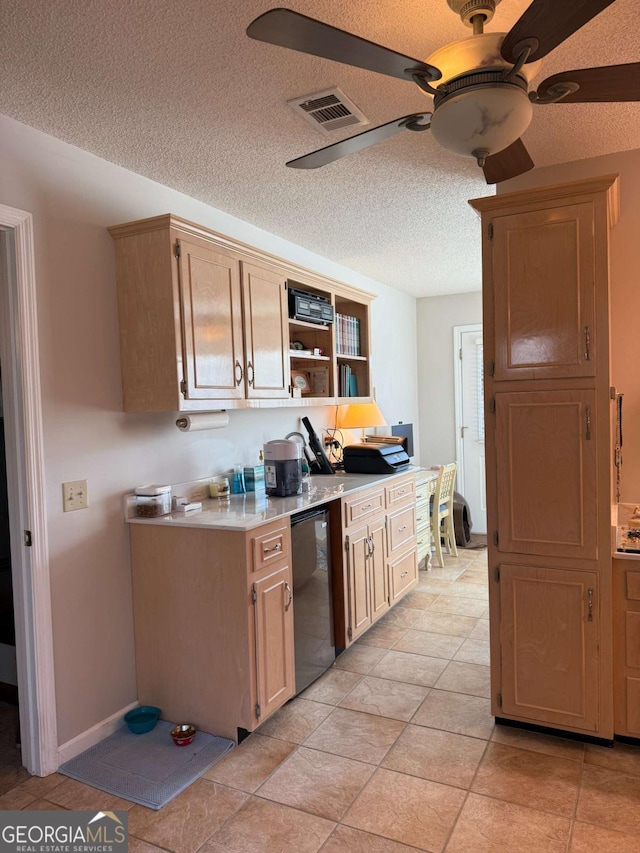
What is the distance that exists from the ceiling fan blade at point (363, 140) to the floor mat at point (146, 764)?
2.25 m

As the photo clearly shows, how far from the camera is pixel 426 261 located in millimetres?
4676

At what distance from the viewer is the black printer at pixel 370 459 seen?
12.9 ft

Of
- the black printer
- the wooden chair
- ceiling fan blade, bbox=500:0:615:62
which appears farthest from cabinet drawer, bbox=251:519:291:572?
the wooden chair

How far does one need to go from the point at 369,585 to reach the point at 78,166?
268cm

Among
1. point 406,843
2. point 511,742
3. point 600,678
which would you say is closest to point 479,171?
point 600,678

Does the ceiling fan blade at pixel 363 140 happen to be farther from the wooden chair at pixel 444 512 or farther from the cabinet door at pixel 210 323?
the wooden chair at pixel 444 512

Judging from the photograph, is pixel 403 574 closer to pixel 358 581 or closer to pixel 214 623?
pixel 358 581

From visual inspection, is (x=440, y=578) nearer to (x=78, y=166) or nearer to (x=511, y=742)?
(x=511, y=742)

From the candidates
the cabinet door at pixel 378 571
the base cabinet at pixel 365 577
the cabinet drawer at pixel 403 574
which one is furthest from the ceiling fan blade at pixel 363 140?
the cabinet drawer at pixel 403 574

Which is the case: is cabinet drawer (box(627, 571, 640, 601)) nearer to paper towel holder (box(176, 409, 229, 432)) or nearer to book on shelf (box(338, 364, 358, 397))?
paper towel holder (box(176, 409, 229, 432))

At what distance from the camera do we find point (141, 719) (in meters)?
2.57

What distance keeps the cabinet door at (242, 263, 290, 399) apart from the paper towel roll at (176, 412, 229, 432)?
214 mm

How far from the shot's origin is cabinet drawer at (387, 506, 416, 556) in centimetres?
385

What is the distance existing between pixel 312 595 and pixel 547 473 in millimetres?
1316
